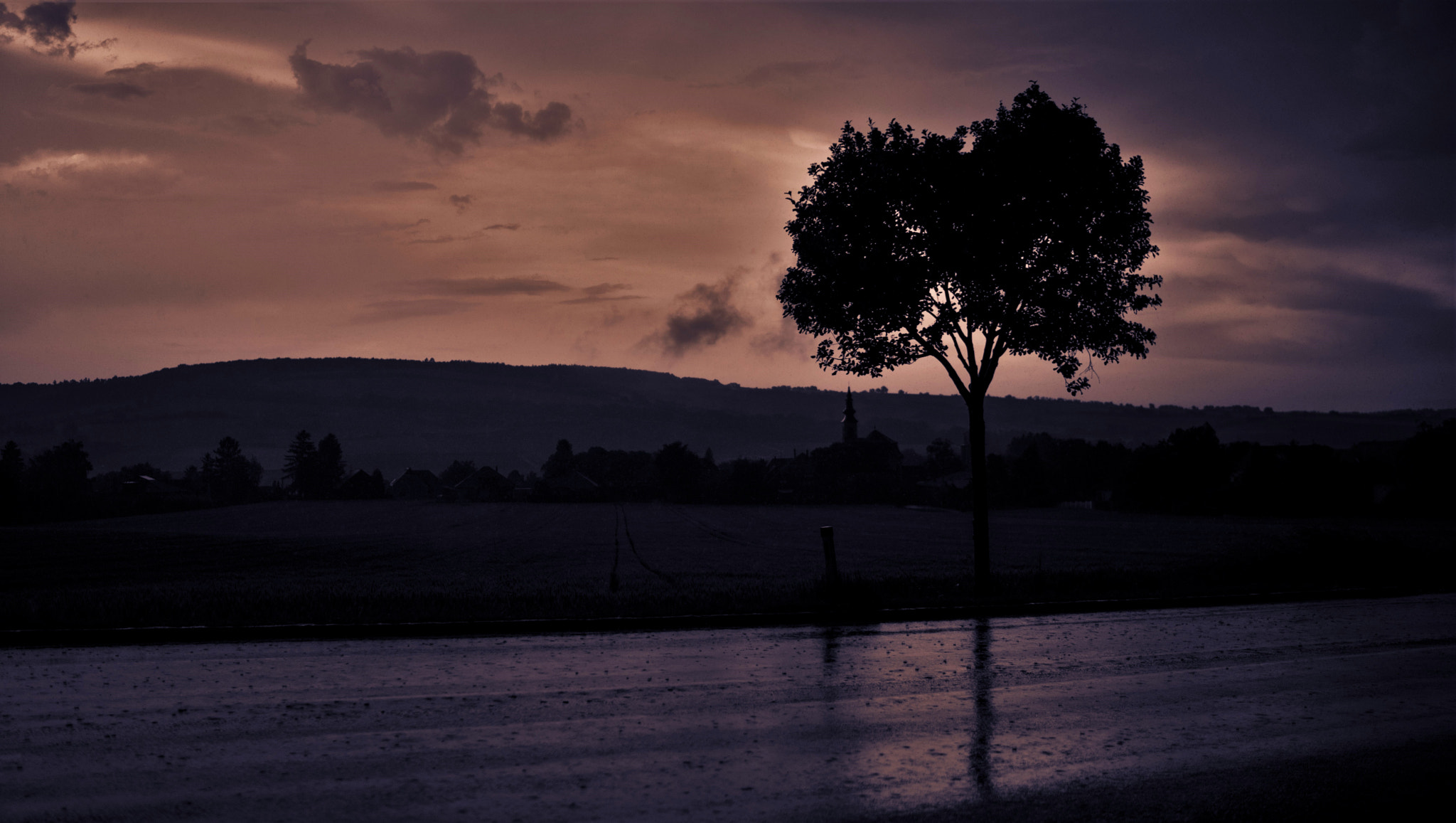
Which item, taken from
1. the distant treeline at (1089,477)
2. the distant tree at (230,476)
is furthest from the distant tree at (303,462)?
the distant treeline at (1089,477)

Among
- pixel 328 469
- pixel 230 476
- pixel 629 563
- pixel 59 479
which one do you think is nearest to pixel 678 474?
pixel 328 469

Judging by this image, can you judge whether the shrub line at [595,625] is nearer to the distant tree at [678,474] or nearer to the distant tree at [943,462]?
the distant tree at [678,474]

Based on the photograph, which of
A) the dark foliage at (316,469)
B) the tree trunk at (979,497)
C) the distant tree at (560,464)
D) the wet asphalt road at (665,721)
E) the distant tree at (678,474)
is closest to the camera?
the wet asphalt road at (665,721)

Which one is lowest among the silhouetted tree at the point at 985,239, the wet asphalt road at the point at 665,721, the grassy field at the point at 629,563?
the grassy field at the point at 629,563

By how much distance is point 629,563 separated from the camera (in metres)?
39.3

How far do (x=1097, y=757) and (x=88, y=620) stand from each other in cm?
1244

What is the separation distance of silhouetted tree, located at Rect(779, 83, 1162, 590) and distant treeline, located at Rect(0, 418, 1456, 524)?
257 ft

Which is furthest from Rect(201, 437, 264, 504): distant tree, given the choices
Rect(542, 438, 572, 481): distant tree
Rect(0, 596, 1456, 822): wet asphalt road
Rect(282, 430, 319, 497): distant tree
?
Rect(0, 596, 1456, 822): wet asphalt road

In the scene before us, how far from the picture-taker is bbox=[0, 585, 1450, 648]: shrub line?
1173 cm

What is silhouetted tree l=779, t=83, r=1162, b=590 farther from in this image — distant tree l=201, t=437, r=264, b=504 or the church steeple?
the church steeple

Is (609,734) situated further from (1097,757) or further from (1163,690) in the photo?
(1163,690)

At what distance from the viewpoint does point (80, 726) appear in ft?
24.4

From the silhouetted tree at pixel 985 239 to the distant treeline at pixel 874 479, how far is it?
78.2 m

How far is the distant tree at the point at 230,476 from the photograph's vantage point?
476 ft
